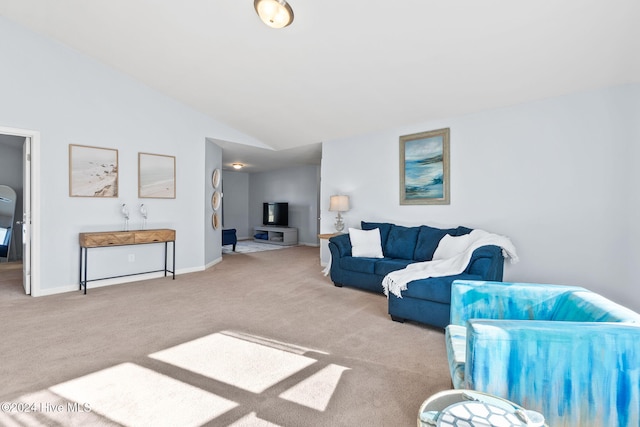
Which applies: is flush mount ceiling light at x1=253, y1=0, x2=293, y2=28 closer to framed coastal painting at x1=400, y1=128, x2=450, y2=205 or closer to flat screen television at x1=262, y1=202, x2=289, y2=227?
framed coastal painting at x1=400, y1=128, x2=450, y2=205

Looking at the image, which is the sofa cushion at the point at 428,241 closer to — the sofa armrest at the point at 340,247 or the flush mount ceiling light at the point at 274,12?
the sofa armrest at the point at 340,247

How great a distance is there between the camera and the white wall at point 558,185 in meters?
3.14

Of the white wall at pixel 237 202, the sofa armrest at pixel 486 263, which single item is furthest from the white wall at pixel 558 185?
the white wall at pixel 237 202

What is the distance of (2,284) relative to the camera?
14.2 feet

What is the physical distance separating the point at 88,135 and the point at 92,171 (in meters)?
0.49

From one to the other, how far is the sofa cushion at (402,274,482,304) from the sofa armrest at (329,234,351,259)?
4.79 feet

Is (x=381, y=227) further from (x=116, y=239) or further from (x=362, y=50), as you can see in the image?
(x=116, y=239)

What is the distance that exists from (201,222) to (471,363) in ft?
16.3

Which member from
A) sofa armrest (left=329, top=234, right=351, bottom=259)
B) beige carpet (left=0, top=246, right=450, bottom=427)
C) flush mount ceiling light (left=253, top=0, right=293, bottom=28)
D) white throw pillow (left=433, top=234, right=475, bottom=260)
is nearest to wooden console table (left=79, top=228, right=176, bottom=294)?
beige carpet (left=0, top=246, right=450, bottom=427)

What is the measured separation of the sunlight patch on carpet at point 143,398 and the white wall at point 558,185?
3.61m

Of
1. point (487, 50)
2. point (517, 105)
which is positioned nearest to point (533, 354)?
point (487, 50)

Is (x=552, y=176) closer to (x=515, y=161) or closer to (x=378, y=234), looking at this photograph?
(x=515, y=161)

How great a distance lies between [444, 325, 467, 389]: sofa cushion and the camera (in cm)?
142

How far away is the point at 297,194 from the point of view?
9.31m
